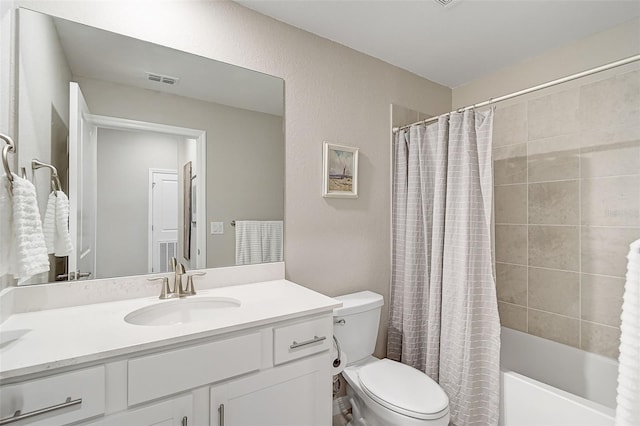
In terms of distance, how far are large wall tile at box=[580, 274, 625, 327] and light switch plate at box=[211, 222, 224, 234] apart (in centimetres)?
225

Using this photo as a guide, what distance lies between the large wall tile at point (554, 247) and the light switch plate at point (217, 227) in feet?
6.99

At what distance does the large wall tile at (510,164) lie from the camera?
226 cm

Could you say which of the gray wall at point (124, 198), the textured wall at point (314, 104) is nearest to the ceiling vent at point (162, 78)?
the textured wall at point (314, 104)

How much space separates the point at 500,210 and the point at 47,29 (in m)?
2.87

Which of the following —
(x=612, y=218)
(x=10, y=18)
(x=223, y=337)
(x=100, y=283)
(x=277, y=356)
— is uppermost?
(x=10, y=18)

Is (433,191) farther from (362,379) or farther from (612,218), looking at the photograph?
(362,379)

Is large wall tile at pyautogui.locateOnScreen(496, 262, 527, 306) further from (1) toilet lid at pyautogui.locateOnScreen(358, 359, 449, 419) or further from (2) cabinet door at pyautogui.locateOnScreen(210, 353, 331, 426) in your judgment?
(2) cabinet door at pyautogui.locateOnScreen(210, 353, 331, 426)

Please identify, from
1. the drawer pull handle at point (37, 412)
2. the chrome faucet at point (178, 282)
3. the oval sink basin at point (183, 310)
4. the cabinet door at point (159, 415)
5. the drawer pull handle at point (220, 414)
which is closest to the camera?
the drawer pull handle at point (37, 412)

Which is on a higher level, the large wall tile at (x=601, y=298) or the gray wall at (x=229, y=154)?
the gray wall at (x=229, y=154)

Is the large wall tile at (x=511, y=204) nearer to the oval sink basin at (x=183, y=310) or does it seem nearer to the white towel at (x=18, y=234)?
the oval sink basin at (x=183, y=310)

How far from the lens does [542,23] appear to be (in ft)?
5.97

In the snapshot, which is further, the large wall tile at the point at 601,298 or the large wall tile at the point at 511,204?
the large wall tile at the point at 511,204

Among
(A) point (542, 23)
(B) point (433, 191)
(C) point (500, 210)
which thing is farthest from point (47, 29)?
(C) point (500, 210)

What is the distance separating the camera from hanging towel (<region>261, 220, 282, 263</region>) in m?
1.71
